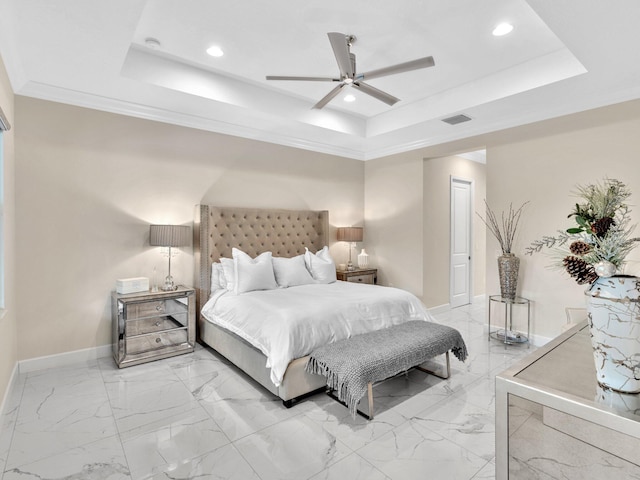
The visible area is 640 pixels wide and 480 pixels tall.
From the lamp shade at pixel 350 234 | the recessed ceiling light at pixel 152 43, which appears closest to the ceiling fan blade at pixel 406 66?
the recessed ceiling light at pixel 152 43

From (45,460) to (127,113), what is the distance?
3.25m

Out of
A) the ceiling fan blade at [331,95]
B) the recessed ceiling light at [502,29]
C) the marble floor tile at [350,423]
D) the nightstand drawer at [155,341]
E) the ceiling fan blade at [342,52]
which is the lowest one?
the marble floor tile at [350,423]

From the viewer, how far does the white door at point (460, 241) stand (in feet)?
19.6

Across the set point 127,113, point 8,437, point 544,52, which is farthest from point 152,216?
point 544,52

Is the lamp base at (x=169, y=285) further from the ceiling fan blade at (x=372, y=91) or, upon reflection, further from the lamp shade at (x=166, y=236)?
the ceiling fan blade at (x=372, y=91)

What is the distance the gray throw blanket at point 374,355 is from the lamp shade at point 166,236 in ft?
6.65

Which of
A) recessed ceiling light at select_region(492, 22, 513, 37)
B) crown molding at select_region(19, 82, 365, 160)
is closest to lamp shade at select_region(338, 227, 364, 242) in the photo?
crown molding at select_region(19, 82, 365, 160)

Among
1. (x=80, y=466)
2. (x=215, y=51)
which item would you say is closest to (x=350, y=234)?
(x=215, y=51)

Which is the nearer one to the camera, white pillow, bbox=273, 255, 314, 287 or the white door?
white pillow, bbox=273, 255, 314, 287

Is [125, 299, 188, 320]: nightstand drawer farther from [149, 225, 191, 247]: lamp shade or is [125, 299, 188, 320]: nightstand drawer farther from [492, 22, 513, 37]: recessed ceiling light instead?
[492, 22, 513, 37]: recessed ceiling light

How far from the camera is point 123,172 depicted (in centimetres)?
380

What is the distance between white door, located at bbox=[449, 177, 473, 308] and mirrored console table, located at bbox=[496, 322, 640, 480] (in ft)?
16.4

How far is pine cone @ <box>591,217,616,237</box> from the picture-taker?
108cm

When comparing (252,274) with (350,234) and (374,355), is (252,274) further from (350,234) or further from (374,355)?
(350,234)
